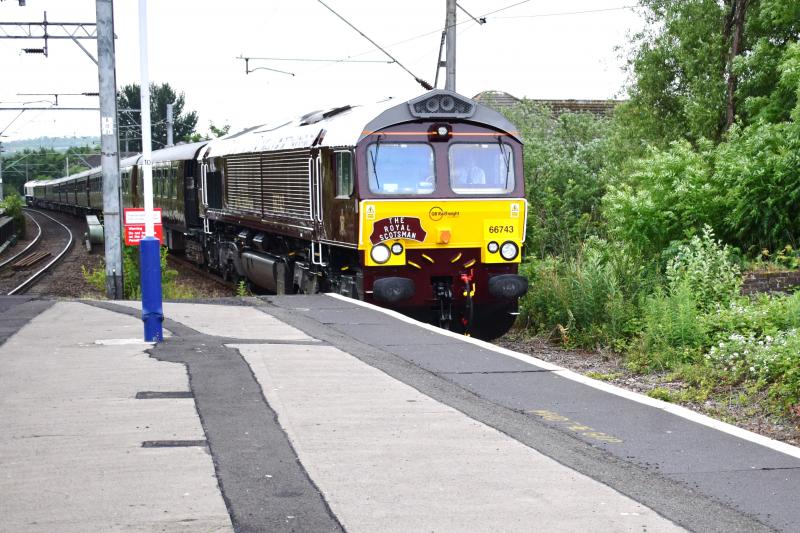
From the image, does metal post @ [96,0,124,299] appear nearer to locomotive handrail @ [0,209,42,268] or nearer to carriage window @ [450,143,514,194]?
carriage window @ [450,143,514,194]

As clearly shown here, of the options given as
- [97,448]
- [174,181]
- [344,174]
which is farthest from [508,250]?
[174,181]

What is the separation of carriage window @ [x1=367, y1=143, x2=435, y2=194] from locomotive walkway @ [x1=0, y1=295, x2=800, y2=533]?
4.63m

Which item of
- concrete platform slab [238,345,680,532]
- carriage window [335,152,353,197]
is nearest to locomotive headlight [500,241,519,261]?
carriage window [335,152,353,197]

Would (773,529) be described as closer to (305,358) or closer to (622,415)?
(622,415)

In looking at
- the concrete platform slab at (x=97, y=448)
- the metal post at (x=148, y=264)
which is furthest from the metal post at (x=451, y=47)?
the concrete platform slab at (x=97, y=448)

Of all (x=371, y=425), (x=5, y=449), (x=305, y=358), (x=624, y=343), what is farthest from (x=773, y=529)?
(x=624, y=343)

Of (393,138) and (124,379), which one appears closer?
(124,379)

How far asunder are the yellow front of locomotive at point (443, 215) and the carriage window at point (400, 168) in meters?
0.01

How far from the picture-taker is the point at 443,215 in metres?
14.9

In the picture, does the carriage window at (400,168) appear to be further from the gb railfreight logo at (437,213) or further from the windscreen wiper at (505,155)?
the windscreen wiper at (505,155)

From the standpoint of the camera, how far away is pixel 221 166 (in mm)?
23453

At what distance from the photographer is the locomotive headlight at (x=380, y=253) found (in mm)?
14578

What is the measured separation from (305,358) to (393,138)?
19.0ft

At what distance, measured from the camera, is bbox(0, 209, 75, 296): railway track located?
25.6 meters
